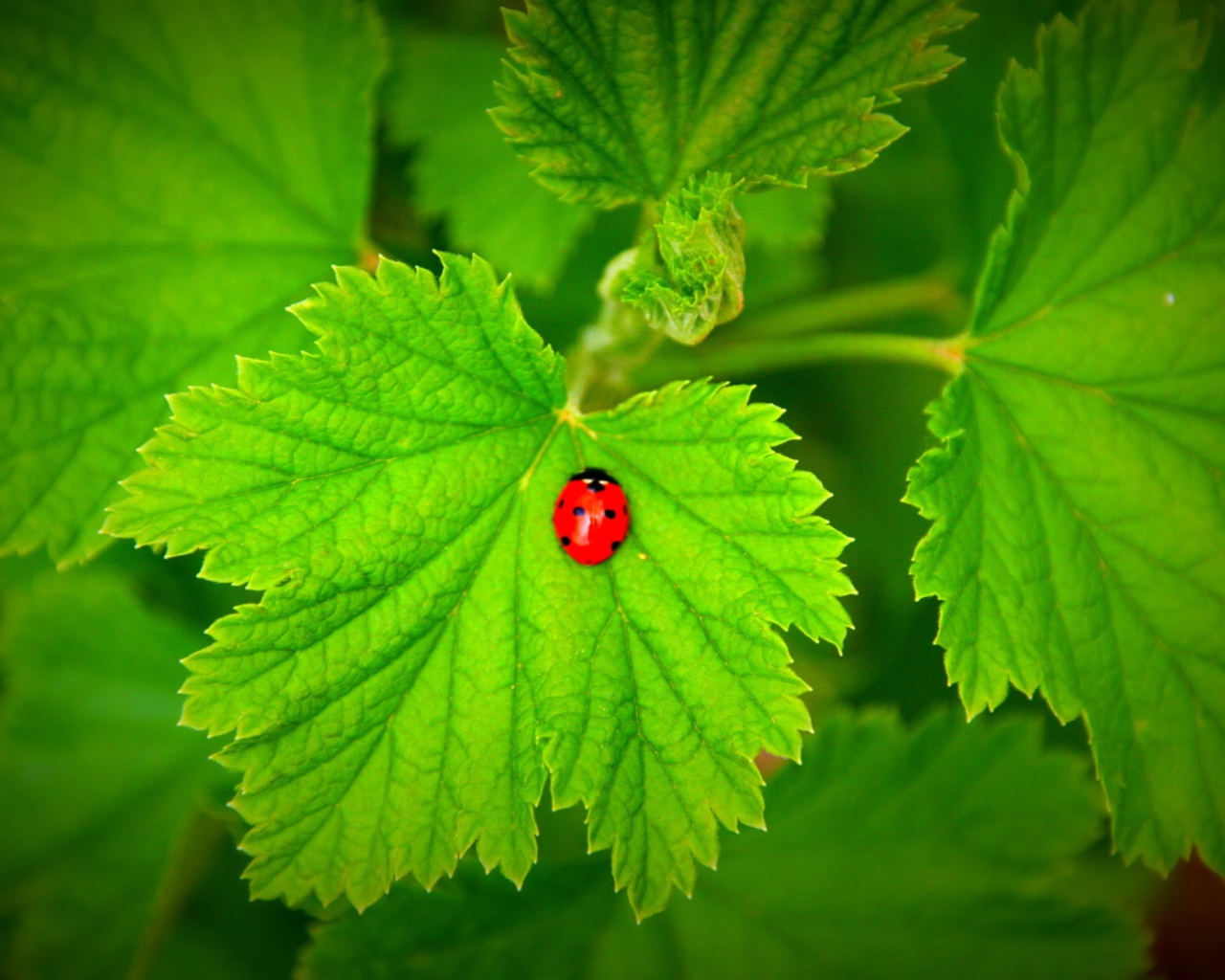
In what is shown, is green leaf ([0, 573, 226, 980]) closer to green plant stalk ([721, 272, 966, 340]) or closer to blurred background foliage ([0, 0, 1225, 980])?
blurred background foliage ([0, 0, 1225, 980])

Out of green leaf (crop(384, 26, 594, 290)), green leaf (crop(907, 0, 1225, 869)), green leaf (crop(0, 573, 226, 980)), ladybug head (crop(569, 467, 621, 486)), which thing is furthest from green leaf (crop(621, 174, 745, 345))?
green leaf (crop(0, 573, 226, 980))

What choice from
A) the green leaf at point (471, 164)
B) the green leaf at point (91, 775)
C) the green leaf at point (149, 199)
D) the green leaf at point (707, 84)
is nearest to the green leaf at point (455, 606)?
the green leaf at point (707, 84)

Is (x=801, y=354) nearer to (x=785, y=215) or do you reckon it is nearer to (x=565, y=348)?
(x=785, y=215)

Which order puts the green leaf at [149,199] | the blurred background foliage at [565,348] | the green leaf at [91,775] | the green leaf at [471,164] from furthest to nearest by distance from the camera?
the green leaf at [91,775] → the blurred background foliage at [565,348] → the green leaf at [471,164] → the green leaf at [149,199]

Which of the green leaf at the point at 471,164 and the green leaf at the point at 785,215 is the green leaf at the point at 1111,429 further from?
the green leaf at the point at 471,164

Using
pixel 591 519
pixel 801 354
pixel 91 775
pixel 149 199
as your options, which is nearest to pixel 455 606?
pixel 591 519
